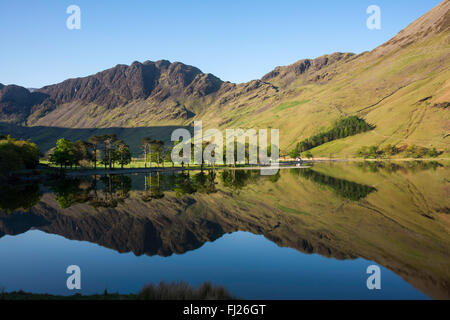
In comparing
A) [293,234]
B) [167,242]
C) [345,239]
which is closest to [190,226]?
[167,242]

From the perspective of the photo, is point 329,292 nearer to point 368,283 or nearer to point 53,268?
point 368,283

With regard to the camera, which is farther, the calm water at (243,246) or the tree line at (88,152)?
the tree line at (88,152)

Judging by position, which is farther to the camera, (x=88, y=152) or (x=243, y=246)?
(x=88, y=152)

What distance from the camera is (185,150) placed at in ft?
478

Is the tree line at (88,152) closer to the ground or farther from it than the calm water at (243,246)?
farther from it

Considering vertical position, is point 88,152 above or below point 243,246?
above

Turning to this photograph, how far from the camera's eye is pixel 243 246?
23.2 meters

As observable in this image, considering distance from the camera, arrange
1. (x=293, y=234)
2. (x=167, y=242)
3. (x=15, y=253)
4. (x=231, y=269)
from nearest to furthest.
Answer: (x=231, y=269)
(x=15, y=253)
(x=167, y=242)
(x=293, y=234)

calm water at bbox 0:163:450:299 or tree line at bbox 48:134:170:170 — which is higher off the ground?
tree line at bbox 48:134:170:170

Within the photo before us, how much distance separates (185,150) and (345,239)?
127m

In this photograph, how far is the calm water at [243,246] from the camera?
610 inches

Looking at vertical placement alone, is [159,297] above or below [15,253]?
above

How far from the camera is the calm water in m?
15.5

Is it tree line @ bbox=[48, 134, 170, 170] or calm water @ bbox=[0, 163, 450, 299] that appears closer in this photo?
calm water @ bbox=[0, 163, 450, 299]
